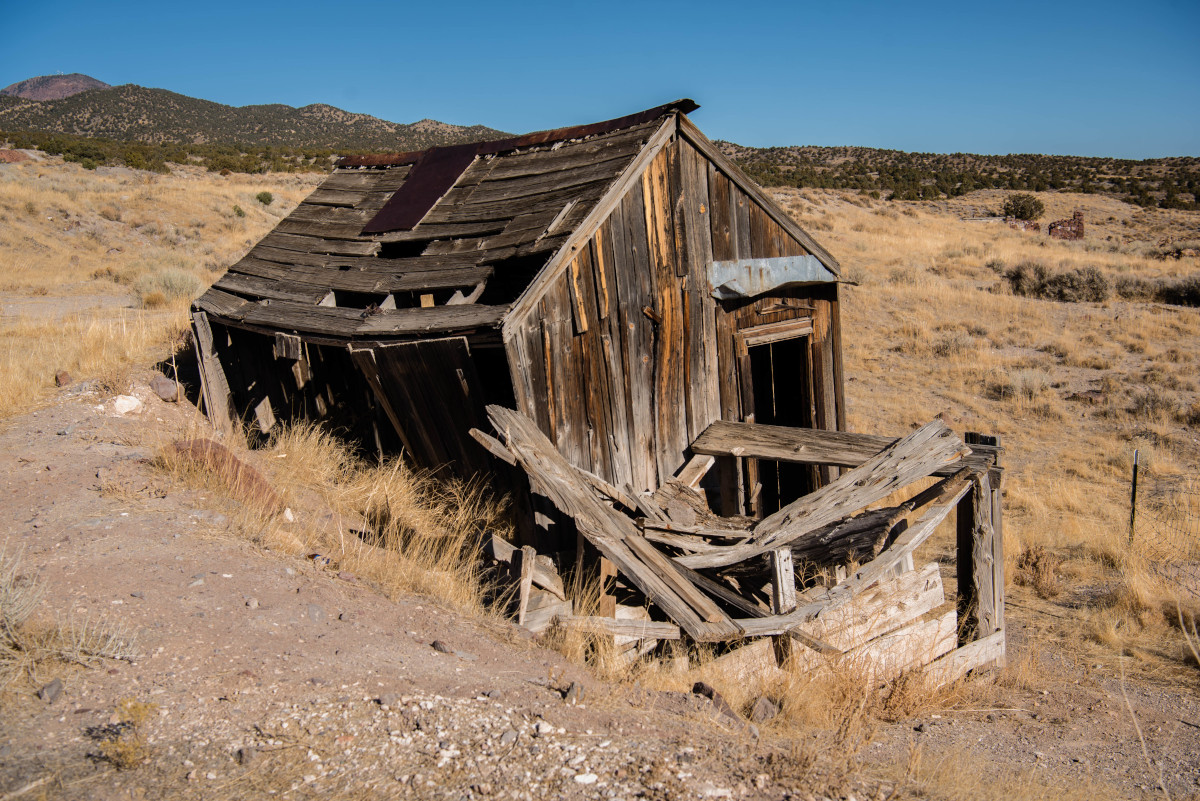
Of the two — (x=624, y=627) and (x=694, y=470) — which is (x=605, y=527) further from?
A: (x=694, y=470)

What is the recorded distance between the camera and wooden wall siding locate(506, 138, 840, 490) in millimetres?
5902

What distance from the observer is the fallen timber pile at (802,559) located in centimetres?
477

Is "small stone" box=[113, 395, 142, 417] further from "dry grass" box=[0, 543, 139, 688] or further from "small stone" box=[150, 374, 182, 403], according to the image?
"dry grass" box=[0, 543, 139, 688]

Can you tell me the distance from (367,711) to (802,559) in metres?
3.71

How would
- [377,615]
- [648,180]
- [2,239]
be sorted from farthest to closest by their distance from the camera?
1. [2,239]
2. [648,180]
3. [377,615]

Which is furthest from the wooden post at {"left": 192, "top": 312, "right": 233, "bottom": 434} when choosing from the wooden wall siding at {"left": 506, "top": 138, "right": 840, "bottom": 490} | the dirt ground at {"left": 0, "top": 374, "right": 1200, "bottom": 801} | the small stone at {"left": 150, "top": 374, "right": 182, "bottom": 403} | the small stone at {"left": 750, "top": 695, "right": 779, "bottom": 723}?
the small stone at {"left": 750, "top": 695, "right": 779, "bottom": 723}

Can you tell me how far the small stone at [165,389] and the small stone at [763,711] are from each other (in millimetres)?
6911

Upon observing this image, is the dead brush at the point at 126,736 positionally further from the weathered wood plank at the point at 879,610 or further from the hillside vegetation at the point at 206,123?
the hillside vegetation at the point at 206,123

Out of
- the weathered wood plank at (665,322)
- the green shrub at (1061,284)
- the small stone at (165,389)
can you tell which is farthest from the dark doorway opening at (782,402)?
the green shrub at (1061,284)

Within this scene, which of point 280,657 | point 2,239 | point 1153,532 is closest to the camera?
point 280,657

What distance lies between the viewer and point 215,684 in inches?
135

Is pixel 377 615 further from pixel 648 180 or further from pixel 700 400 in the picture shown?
pixel 648 180

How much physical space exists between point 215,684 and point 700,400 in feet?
15.3

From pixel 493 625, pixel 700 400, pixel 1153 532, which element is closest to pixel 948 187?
pixel 1153 532
